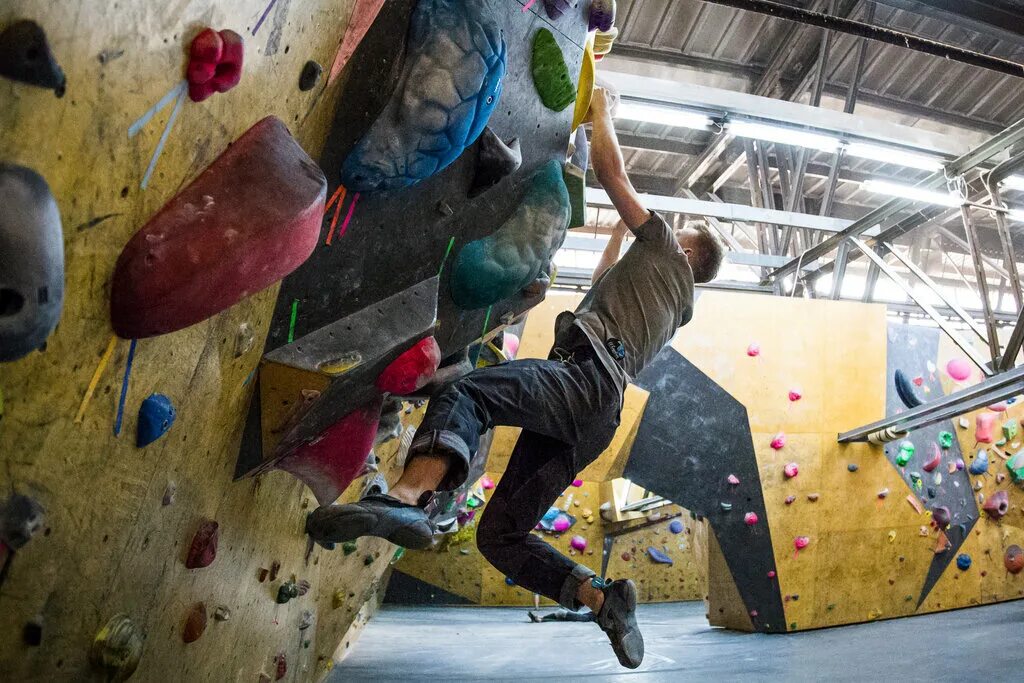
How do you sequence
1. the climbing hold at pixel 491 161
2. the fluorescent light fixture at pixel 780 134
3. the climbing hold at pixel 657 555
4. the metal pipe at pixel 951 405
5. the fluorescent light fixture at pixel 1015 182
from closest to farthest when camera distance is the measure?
the climbing hold at pixel 491 161
the metal pipe at pixel 951 405
the fluorescent light fixture at pixel 780 134
the fluorescent light fixture at pixel 1015 182
the climbing hold at pixel 657 555

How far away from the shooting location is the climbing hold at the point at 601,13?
5.18ft

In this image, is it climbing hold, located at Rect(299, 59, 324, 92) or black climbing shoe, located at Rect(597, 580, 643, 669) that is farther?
black climbing shoe, located at Rect(597, 580, 643, 669)

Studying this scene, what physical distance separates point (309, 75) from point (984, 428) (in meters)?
6.09

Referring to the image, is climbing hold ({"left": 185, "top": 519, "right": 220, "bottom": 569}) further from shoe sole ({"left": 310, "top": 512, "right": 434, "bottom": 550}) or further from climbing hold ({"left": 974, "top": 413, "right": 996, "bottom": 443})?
climbing hold ({"left": 974, "top": 413, "right": 996, "bottom": 443})

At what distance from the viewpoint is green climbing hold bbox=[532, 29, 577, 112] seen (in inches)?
57.0

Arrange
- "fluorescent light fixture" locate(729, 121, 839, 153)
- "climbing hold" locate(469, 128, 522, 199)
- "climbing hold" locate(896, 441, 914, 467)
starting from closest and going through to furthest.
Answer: "climbing hold" locate(469, 128, 522, 199), "fluorescent light fixture" locate(729, 121, 839, 153), "climbing hold" locate(896, 441, 914, 467)

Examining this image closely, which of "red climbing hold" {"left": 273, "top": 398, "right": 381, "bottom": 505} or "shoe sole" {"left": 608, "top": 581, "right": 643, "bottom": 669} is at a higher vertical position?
Result: "red climbing hold" {"left": 273, "top": 398, "right": 381, "bottom": 505}

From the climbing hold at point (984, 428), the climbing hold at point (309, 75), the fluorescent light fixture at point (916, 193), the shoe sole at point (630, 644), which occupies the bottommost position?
the shoe sole at point (630, 644)

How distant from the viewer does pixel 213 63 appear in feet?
2.71

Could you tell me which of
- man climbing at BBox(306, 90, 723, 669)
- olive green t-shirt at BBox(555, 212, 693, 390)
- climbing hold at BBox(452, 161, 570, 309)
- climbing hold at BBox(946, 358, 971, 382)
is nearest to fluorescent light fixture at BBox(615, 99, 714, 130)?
man climbing at BBox(306, 90, 723, 669)

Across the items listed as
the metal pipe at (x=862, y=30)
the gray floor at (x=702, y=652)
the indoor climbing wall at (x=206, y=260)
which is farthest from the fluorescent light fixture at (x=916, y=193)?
the indoor climbing wall at (x=206, y=260)

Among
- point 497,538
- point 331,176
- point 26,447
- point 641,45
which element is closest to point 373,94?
point 331,176

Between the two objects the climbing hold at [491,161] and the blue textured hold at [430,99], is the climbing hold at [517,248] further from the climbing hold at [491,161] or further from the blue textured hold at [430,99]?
the blue textured hold at [430,99]

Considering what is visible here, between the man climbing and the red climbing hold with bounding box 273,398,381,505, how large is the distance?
0.51ft
